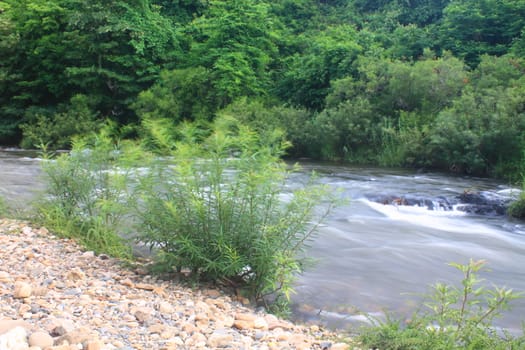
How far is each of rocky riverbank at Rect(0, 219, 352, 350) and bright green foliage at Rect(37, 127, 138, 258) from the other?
708mm

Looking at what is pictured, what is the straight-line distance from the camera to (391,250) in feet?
26.1

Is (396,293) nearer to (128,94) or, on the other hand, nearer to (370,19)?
(128,94)

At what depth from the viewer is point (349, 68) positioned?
21.9 meters

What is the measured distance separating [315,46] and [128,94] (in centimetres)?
932

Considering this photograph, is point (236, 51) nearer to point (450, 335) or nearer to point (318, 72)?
point (318, 72)

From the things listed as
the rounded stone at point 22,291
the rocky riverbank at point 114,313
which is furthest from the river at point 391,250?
the rounded stone at point 22,291

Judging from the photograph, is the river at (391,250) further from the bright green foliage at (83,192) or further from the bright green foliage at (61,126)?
the bright green foliage at (61,126)

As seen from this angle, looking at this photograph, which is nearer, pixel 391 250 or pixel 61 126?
pixel 391 250

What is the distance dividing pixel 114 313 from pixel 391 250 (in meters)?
4.88

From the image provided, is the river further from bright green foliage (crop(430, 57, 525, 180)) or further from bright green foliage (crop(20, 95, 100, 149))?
bright green foliage (crop(20, 95, 100, 149))

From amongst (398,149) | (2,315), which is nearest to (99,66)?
(398,149)

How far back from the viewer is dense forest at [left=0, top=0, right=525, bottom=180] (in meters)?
16.9

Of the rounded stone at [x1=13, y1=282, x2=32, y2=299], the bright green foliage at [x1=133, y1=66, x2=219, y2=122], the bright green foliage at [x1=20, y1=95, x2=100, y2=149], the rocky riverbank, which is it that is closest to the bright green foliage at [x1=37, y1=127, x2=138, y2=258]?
the rocky riverbank

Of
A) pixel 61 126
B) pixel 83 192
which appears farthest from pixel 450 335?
pixel 61 126
